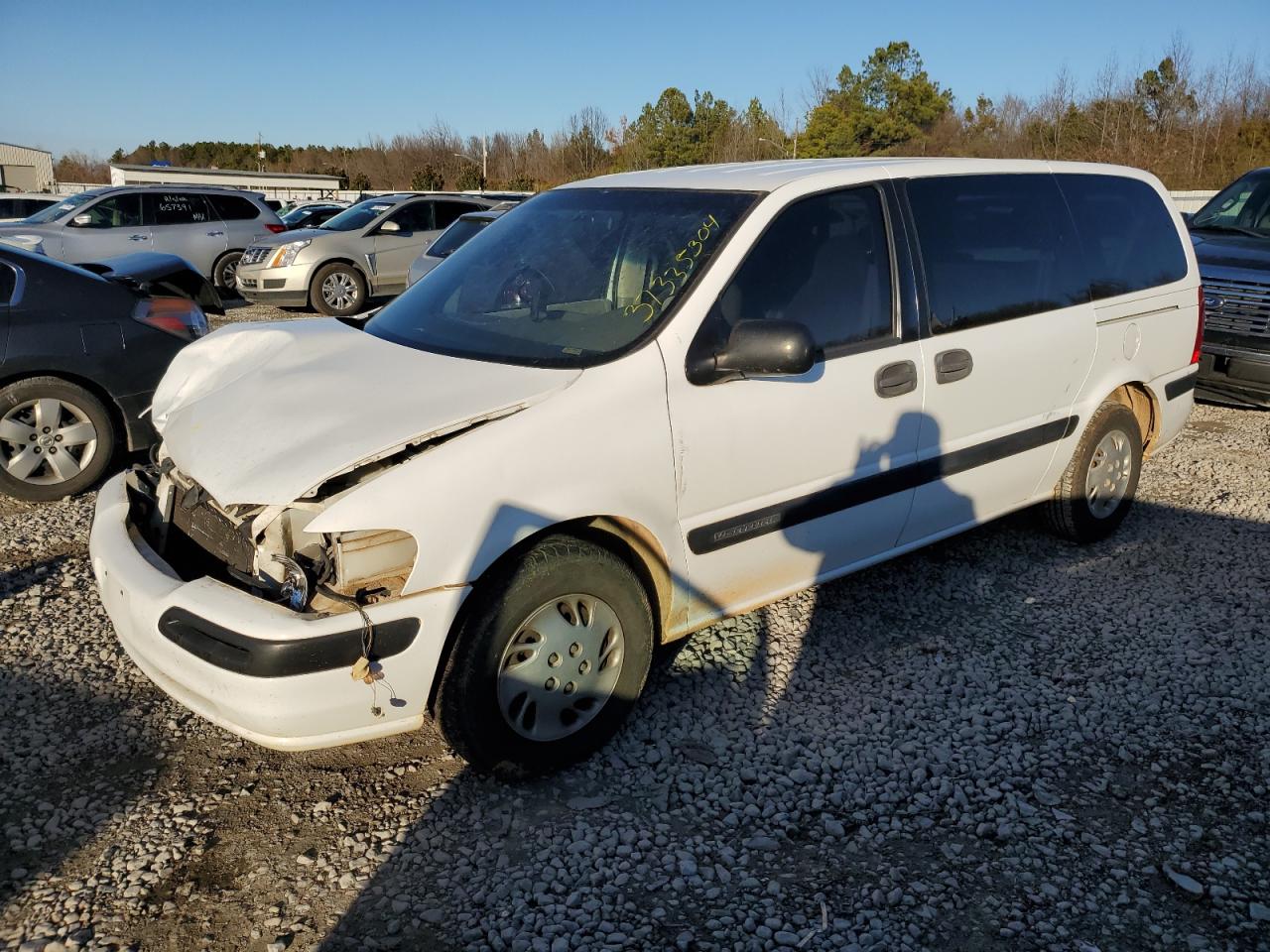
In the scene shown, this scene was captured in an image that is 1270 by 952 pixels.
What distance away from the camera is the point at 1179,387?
16.8 ft

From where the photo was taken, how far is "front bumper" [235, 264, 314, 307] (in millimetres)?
13547

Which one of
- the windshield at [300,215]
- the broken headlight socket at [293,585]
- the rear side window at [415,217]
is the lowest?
the broken headlight socket at [293,585]

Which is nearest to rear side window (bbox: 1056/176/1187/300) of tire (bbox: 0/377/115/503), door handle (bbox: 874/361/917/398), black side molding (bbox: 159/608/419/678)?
door handle (bbox: 874/361/917/398)

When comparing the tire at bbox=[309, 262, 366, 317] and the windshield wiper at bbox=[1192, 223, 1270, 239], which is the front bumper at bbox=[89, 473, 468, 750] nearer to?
the windshield wiper at bbox=[1192, 223, 1270, 239]

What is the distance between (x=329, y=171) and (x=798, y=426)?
81.4 meters

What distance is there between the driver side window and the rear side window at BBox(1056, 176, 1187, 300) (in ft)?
46.1

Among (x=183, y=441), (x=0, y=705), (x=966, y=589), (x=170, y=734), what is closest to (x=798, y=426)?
(x=966, y=589)

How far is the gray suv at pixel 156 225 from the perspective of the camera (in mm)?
14078

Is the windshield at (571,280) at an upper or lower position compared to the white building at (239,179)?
lower

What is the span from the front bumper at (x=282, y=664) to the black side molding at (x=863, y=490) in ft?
Result: 3.19

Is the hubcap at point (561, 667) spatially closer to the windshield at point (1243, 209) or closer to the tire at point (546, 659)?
the tire at point (546, 659)

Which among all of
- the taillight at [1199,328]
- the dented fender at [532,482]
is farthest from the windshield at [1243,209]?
the dented fender at [532,482]

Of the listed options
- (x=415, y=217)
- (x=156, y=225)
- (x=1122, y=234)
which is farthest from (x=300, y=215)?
(x=1122, y=234)

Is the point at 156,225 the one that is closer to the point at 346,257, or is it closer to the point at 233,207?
the point at 233,207
